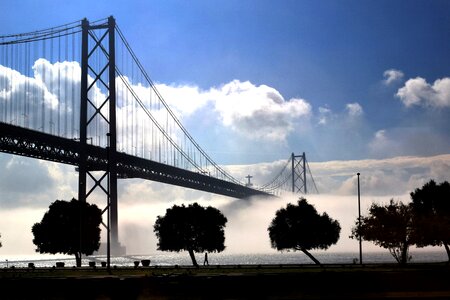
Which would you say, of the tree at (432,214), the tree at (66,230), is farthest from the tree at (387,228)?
the tree at (66,230)

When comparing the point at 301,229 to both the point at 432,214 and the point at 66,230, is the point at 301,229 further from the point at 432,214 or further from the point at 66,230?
the point at 66,230

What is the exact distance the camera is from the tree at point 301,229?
3307 inches

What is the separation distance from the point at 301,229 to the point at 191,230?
14.2 m

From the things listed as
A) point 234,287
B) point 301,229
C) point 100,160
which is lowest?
point 234,287

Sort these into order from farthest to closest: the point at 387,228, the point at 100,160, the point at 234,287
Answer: the point at 100,160 → the point at 387,228 → the point at 234,287

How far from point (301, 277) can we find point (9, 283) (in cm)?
1280

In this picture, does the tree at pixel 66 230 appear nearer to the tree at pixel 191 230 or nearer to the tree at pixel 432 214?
the tree at pixel 191 230

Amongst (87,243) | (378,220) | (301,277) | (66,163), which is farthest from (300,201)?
(301,277)

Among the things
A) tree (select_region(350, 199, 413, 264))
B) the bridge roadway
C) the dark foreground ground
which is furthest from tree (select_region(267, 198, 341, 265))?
the dark foreground ground

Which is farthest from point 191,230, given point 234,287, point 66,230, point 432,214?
point 234,287

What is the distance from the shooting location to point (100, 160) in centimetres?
11719

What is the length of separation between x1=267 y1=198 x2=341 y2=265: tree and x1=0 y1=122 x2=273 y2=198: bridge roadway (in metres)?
34.6

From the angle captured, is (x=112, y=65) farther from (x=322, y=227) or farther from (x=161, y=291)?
(x=161, y=291)

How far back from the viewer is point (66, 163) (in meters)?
110
